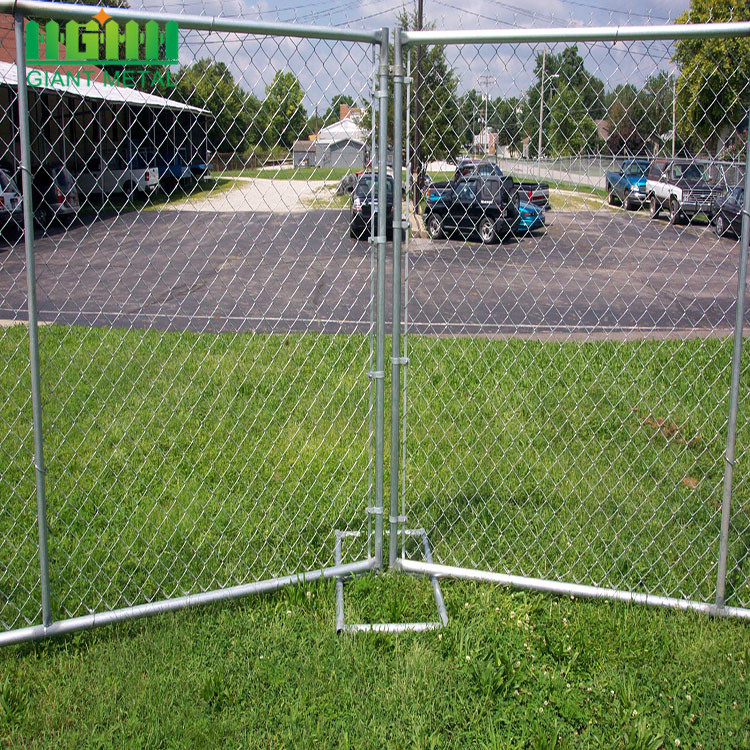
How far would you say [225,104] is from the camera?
298 cm

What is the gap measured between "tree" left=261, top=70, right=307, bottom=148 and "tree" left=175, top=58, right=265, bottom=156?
43 mm

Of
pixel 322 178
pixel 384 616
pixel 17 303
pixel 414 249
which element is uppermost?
pixel 322 178

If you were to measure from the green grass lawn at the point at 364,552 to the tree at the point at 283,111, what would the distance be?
1.85 meters

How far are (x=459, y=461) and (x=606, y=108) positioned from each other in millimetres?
2314

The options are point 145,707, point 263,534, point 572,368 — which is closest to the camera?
point 145,707

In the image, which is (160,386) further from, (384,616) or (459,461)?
(384,616)

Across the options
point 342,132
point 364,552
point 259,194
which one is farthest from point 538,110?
point 364,552

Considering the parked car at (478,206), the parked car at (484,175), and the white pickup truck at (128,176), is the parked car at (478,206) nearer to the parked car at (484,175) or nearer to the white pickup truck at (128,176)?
the parked car at (484,175)

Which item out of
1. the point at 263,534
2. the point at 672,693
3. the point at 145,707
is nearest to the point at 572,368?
the point at 263,534

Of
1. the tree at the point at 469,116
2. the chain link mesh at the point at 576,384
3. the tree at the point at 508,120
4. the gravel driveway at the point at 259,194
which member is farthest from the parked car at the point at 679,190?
the gravel driveway at the point at 259,194

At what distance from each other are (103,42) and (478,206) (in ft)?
5.41

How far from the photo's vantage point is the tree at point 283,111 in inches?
118

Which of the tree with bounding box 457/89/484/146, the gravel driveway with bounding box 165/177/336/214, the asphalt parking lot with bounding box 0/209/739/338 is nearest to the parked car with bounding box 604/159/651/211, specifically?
the tree with bounding box 457/89/484/146

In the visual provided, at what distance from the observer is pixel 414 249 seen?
4.88 m
